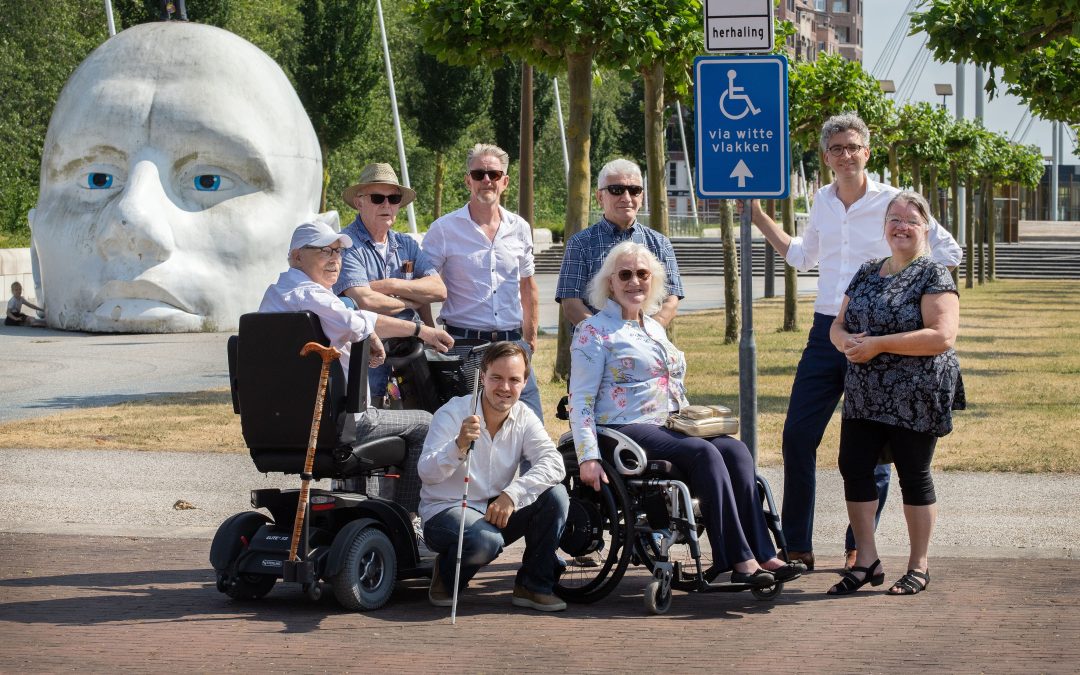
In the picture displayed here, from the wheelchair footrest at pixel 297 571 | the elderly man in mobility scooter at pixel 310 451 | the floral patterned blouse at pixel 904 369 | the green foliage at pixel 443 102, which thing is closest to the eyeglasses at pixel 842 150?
the floral patterned blouse at pixel 904 369

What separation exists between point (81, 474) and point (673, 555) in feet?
14.0

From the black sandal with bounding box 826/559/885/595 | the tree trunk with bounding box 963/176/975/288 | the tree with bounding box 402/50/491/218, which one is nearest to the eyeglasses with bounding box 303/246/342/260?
the black sandal with bounding box 826/559/885/595

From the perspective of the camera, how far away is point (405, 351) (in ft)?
24.4

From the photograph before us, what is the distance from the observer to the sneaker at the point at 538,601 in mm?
6617

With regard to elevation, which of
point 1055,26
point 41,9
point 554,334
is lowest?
point 554,334

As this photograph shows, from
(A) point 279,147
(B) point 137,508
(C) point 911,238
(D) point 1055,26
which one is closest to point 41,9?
(A) point 279,147

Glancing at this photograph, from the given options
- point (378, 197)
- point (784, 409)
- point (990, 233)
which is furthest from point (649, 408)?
point (990, 233)

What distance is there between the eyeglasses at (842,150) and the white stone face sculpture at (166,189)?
15393 millimetres

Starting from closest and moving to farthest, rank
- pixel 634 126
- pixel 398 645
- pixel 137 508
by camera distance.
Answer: pixel 398 645
pixel 137 508
pixel 634 126

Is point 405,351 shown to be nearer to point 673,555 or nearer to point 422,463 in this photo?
point 422,463

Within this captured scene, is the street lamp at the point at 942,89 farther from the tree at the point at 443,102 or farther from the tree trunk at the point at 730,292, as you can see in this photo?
the tree trunk at the point at 730,292

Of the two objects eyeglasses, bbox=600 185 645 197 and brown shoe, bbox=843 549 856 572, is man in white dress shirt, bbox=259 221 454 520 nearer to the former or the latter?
eyeglasses, bbox=600 185 645 197

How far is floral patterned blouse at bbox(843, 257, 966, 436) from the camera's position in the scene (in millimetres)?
6871

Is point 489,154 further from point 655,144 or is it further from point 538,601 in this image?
point 655,144
